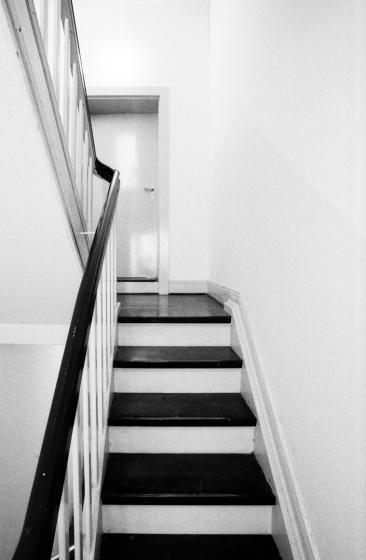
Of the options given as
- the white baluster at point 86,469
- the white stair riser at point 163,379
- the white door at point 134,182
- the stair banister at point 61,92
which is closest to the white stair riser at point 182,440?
the white stair riser at point 163,379

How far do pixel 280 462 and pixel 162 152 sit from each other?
3.14 m

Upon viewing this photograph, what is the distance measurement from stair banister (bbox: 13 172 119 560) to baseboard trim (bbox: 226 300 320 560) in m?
0.71

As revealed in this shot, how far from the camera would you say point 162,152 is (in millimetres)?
3602

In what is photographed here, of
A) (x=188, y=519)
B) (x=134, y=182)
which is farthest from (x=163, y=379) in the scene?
(x=134, y=182)

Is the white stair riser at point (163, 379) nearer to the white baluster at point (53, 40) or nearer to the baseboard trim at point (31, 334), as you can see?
the baseboard trim at point (31, 334)

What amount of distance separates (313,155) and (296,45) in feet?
1.54

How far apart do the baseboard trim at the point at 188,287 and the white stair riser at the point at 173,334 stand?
4.92ft

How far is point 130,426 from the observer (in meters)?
1.61

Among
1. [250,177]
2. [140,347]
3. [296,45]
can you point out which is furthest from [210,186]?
[296,45]

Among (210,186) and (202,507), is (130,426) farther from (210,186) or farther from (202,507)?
(210,186)

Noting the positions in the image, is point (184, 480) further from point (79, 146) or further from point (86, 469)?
point (79, 146)

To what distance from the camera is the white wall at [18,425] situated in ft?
10.2

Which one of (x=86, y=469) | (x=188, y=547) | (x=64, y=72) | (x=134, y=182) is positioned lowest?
(x=188, y=547)

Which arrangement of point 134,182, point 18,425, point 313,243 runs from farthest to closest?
1. point 134,182
2. point 18,425
3. point 313,243
